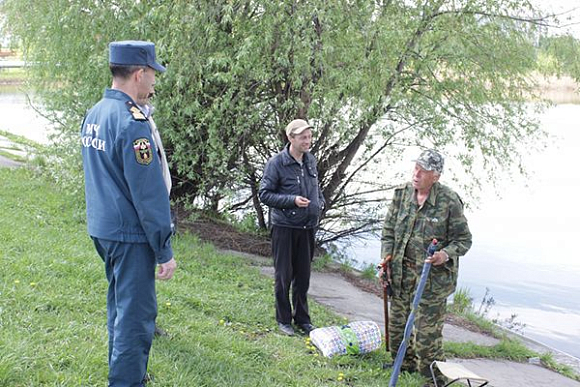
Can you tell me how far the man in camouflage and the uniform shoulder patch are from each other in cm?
225

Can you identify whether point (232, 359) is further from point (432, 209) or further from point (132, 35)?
point (132, 35)

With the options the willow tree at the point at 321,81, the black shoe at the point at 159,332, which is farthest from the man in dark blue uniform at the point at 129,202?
the willow tree at the point at 321,81

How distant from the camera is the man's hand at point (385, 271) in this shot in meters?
5.35

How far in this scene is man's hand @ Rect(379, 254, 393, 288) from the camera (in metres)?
5.35

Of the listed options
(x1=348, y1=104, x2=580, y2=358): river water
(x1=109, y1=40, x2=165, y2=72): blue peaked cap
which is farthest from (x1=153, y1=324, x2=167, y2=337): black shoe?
(x1=348, y1=104, x2=580, y2=358): river water

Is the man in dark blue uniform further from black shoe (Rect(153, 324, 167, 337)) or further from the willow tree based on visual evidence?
the willow tree

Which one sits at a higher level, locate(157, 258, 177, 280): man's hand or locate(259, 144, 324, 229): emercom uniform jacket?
locate(259, 144, 324, 229): emercom uniform jacket

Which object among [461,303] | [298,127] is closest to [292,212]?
[298,127]

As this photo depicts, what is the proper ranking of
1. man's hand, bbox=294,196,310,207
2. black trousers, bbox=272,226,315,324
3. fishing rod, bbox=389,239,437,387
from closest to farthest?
fishing rod, bbox=389,239,437,387, man's hand, bbox=294,196,310,207, black trousers, bbox=272,226,315,324

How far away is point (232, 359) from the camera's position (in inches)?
190

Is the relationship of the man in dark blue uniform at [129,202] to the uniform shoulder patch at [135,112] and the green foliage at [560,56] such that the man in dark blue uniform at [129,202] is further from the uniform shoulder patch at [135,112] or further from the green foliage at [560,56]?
the green foliage at [560,56]

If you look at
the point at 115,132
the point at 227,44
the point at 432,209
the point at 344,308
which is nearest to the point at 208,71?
the point at 227,44

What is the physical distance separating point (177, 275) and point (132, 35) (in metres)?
3.58

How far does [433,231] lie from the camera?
16.7 feet
